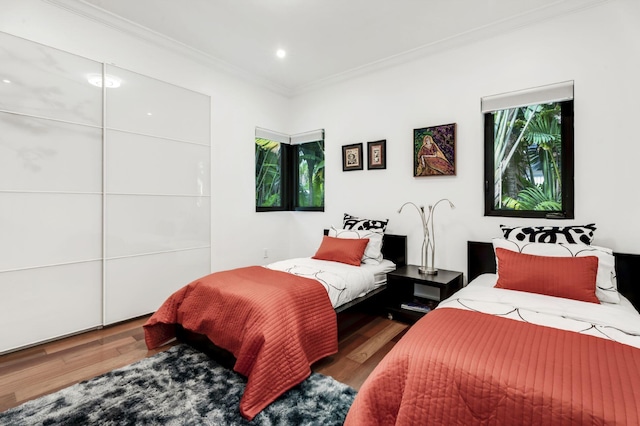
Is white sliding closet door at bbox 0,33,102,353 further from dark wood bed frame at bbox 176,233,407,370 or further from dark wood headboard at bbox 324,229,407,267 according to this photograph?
dark wood headboard at bbox 324,229,407,267

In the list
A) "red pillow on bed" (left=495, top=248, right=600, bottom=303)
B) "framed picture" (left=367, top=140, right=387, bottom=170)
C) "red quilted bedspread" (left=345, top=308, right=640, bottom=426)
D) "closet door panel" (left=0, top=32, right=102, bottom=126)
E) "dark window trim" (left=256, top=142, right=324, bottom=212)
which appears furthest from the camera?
"dark window trim" (left=256, top=142, right=324, bottom=212)

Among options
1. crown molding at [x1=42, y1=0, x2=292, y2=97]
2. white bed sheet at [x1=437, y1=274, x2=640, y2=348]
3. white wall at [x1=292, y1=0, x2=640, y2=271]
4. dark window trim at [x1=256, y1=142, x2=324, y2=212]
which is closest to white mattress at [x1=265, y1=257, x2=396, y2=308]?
white wall at [x1=292, y1=0, x2=640, y2=271]

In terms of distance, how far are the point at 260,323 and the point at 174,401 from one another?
627mm

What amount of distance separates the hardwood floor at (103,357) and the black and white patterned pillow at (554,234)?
1.25 metres

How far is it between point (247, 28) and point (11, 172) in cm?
221

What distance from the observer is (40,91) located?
95.6 inches

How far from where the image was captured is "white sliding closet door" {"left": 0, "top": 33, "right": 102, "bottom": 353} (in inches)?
91.1

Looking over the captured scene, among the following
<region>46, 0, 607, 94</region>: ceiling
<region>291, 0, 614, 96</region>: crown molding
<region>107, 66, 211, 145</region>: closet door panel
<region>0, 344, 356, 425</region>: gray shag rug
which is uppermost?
<region>46, 0, 607, 94</region>: ceiling

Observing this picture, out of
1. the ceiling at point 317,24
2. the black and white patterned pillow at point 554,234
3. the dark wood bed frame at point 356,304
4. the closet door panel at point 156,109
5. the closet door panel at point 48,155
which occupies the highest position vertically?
the ceiling at point 317,24

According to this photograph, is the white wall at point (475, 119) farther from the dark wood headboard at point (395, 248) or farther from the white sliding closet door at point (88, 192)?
the white sliding closet door at point (88, 192)

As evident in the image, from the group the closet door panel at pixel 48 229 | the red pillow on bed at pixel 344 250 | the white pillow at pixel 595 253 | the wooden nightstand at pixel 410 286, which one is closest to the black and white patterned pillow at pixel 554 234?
the white pillow at pixel 595 253

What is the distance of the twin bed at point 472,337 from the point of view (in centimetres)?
110

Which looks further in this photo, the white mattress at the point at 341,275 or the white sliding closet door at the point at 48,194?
the white mattress at the point at 341,275

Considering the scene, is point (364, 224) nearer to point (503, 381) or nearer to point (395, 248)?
point (395, 248)
